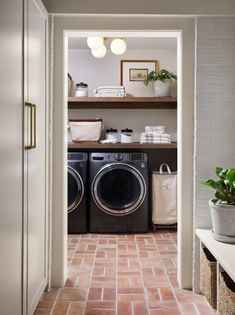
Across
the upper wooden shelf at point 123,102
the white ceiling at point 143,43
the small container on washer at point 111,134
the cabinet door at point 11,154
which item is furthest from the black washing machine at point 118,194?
the cabinet door at point 11,154

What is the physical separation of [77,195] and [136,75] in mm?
1845

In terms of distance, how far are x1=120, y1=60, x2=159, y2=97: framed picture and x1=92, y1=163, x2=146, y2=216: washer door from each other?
3.82ft

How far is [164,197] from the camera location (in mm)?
4688

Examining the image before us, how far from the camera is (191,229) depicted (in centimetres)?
290

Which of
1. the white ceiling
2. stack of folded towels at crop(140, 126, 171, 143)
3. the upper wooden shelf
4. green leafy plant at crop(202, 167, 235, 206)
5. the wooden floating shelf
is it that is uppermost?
the white ceiling

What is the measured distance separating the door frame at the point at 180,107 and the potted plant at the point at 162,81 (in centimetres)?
183

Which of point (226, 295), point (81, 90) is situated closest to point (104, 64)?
point (81, 90)

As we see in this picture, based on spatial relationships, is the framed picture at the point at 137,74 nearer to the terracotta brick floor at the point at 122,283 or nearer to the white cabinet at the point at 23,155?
the terracotta brick floor at the point at 122,283

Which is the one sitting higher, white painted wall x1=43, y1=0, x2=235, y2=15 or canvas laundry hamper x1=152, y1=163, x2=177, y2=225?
white painted wall x1=43, y1=0, x2=235, y2=15

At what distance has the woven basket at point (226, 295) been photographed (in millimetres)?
2092

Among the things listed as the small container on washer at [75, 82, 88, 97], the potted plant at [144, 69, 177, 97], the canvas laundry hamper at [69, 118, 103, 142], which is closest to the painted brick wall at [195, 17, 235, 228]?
the potted plant at [144, 69, 177, 97]

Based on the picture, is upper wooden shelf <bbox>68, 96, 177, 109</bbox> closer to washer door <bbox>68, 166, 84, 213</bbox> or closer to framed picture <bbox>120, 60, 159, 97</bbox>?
framed picture <bbox>120, 60, 159, 97</bbox>

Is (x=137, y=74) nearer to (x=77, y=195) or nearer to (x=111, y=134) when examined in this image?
(x=111, y=134)

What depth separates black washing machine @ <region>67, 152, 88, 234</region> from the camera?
178 inches
